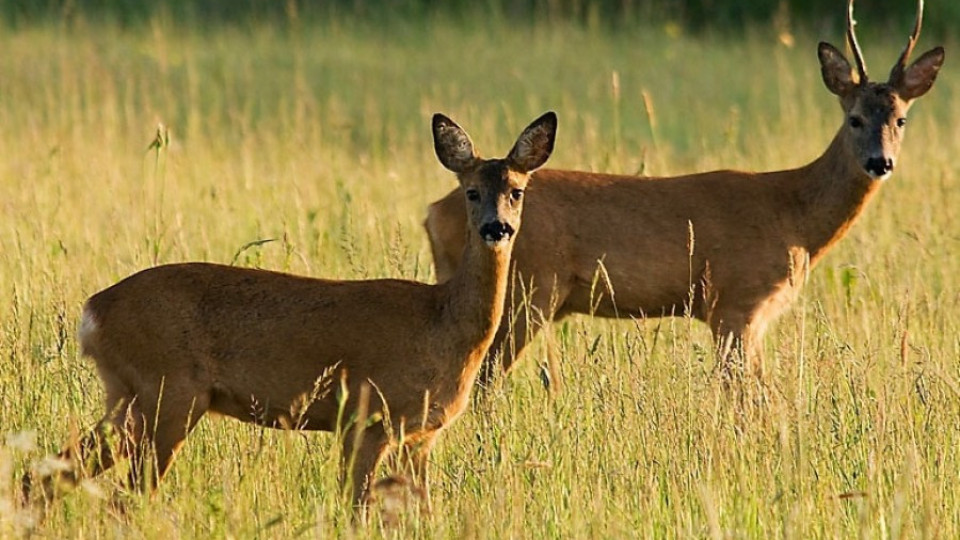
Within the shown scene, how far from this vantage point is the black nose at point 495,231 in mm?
6020

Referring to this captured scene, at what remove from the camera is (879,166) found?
25.7ft

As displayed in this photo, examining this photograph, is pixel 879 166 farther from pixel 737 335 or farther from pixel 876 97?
pixel 737 335

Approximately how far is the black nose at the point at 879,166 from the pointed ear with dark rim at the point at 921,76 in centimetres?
38

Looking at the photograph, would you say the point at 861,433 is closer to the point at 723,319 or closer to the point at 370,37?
the point at 723,319

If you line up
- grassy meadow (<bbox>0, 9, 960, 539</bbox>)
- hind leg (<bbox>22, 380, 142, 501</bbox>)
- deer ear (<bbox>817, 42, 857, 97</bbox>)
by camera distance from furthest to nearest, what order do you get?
1. deer ear (<bbox>817, 42, 857, 97</bbox>)
2. hind leg (<bbox>22, 380, 142, 501</bbox>)
3. grassy meadow (<bbox>0, 9, 960, 539</bbox>)

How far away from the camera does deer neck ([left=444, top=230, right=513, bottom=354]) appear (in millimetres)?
6117

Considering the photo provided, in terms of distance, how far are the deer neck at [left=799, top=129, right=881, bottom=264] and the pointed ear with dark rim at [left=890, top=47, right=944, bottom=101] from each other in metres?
A: 0.34

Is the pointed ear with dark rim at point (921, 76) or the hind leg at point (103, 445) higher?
the pointed ear with dark rim at point (921, 76)

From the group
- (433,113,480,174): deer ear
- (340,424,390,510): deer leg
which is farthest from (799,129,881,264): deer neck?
(340,424,390,510): deer leg

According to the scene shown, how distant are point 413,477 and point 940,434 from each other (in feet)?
5.81

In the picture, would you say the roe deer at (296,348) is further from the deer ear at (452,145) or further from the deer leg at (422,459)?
the deer ear at (452,145)

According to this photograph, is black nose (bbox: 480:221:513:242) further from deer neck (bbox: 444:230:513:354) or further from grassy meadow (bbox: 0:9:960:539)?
grassy meadow (bbox: 0:9:960:539)

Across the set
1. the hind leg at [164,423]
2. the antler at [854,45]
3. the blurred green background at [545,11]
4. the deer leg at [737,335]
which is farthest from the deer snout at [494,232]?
the blurred green background at [545,11]

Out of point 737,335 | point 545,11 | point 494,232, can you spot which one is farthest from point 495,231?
point 545,11
